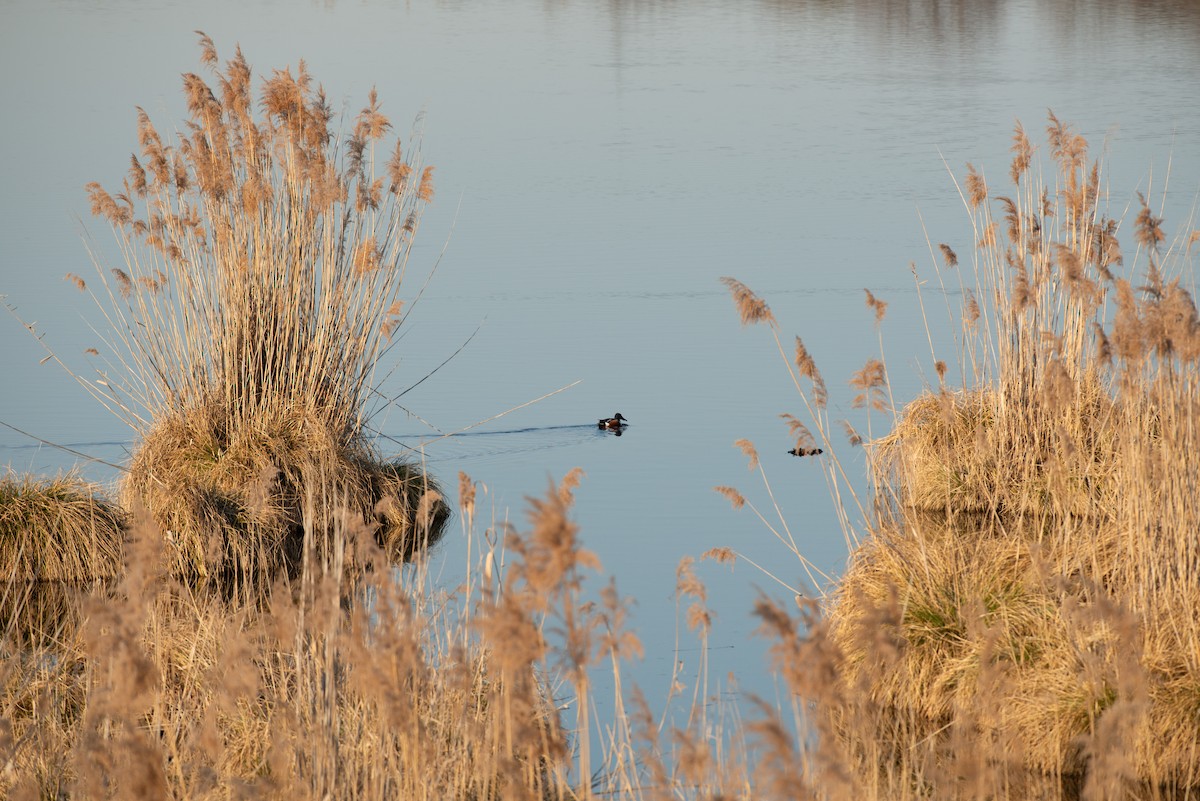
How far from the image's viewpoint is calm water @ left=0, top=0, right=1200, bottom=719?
7949 mm

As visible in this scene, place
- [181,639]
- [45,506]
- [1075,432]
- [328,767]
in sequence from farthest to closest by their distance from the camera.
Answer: [1075,432] < [45,506] < [181,639] < [328,767]

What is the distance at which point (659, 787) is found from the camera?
2811mm

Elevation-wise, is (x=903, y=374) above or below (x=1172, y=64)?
below

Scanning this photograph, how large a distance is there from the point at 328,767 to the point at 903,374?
675cm

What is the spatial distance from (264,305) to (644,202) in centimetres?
880

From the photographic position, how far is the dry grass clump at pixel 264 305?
267 inches

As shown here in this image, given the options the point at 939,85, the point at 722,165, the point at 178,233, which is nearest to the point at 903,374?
the point at 178,233

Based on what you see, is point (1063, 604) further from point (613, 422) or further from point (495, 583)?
point (613, 422)

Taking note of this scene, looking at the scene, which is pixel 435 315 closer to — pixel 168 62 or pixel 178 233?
pixel 178 233

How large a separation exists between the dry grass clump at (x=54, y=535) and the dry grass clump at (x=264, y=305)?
318 millimetres

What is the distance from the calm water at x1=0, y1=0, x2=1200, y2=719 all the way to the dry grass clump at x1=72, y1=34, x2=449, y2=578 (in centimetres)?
73

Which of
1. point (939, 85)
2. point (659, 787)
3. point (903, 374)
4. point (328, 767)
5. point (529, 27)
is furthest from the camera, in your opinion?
point (529, 27)

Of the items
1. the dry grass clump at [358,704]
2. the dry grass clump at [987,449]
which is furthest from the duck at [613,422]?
the dry grass clump at [358,704]

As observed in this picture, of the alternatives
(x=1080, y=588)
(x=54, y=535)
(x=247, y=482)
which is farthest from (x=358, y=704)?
(x=247, y=482)
